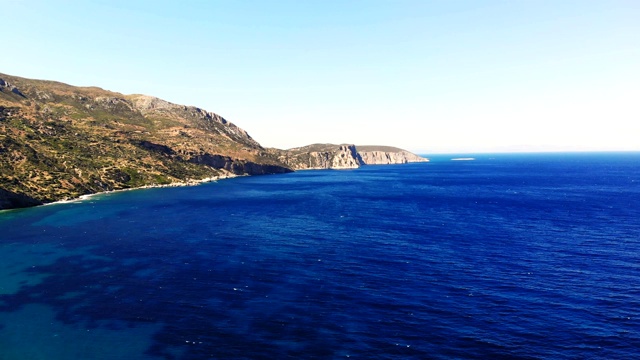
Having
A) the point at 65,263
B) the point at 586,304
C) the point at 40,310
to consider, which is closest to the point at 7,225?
the point at 65,263

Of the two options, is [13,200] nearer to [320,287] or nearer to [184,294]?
[184,294]

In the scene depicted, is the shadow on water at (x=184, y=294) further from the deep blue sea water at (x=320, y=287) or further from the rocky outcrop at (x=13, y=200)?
the rocky outcrop at (x=13, y=200)

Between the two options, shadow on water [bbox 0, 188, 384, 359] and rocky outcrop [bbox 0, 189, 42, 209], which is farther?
rocky outcrop [bbox 0, 189, 42, 209]

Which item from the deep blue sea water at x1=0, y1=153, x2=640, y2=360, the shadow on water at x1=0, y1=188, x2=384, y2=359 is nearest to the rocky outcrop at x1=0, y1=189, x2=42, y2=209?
the deep blue sea water at x1=0, y1=153, x2=640, y2=360

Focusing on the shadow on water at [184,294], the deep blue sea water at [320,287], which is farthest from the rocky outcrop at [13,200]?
the shadow on water at [184,294]

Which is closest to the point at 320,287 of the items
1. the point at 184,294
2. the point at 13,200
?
the point at 184,294

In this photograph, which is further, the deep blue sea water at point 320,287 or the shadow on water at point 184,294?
the shadow on water at point 184,294

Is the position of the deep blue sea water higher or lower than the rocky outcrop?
lower

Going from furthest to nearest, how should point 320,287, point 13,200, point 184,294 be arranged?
point 13,200
point 320,287
point 184,294

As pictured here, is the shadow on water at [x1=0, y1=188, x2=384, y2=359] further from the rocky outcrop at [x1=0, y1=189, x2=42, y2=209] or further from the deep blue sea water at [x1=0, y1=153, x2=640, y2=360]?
the rocky outcrop at [x1=0, y1=189, x2=42, y2=209]
